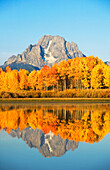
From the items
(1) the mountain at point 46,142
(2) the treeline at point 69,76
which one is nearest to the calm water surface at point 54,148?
(1) the mountain at point 46,142

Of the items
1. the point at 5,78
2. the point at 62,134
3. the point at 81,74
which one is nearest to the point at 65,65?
the point at 81,74

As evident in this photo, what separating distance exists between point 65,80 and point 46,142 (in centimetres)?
5332

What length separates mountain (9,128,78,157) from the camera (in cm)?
1073

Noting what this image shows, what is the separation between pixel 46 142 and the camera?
12.2 m

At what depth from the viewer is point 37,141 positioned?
12570 mm

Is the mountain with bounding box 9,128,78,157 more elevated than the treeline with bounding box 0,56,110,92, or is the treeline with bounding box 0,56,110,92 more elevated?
the treeline with bounding box 0,56,110,92

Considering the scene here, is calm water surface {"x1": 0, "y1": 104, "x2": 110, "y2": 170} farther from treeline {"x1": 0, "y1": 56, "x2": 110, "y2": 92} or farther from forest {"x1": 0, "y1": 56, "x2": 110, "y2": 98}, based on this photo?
treeline {"x1": 0, "y1": 56, "x2": 110, "y2": 92}

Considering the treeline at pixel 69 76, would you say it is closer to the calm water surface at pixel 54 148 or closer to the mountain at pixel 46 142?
the calm water surface at pixel 54 148

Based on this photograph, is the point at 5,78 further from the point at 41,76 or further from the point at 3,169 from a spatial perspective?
the point at 3,169

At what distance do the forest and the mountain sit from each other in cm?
3749

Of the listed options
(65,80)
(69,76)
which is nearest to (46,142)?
(69,76)

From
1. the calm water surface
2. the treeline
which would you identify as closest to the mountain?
the calm water surface

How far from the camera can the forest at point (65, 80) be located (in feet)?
172

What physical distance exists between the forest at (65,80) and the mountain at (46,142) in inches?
1476
